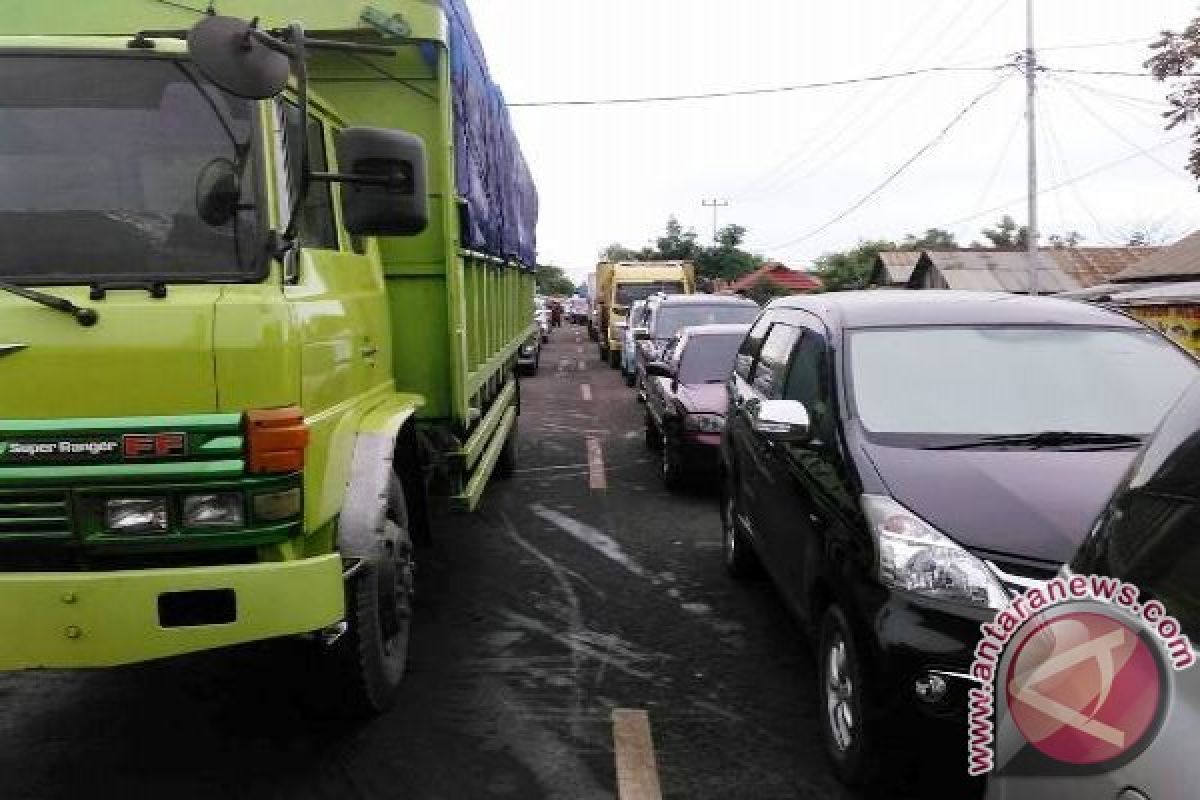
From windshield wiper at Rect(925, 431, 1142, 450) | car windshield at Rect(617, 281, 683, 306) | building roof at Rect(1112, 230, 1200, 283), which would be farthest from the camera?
building roof at Rect(1112, 230, 1200, 283)

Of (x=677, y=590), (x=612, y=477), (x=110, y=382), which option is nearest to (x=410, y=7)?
(x=110, y=382)

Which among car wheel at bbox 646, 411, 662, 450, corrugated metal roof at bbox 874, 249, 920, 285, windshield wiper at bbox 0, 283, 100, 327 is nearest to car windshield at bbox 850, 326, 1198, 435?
windshield wiper at bbox 0, 283, 100, 327

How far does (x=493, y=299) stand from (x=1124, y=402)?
453 cm

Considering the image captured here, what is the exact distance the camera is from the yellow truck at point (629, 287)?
23.5 meters

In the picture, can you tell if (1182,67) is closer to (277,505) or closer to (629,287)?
(629,287)

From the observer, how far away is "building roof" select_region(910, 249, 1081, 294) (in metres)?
38.1

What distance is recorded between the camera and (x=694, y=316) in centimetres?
1505

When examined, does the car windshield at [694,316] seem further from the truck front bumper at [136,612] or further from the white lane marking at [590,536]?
the truck front bumper at [136,612]

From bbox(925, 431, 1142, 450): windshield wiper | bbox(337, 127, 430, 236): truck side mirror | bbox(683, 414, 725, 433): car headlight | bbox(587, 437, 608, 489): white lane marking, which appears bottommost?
bbox(587, 437, 608, 489): white lane marking

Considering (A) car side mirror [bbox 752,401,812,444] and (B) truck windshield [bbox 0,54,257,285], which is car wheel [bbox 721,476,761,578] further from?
(B) truck windshield [bbox 0,54,257,285]

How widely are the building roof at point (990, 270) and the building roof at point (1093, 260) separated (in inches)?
19.0

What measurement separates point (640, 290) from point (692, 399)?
1570 centimetres

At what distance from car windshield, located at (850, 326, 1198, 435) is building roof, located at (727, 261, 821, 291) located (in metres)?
54.2

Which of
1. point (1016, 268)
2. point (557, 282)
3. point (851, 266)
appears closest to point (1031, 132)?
point (1016, 268)
